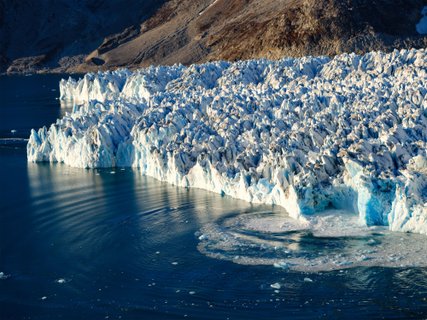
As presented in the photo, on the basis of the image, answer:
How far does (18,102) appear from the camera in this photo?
55.5 m

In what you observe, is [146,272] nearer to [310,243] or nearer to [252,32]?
[310,243]

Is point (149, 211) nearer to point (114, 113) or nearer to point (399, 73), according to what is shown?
point (114, 113)

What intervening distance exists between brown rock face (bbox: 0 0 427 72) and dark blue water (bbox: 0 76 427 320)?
38093 millimetres

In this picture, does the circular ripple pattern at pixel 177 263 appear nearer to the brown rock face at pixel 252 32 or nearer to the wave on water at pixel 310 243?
the wave on water at pixel 310 243

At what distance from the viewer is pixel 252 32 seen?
227 ft

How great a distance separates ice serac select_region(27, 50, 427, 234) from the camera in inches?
818

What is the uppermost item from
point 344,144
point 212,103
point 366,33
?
point 366,33

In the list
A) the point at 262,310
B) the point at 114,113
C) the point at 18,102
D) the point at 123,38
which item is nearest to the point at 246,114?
the point at 114,113

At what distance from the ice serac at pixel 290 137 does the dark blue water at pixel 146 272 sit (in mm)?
1079

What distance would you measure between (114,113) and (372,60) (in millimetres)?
12769

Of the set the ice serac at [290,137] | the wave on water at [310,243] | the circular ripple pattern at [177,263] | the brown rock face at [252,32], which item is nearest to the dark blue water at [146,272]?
the circular ripple pattern at [177,263]

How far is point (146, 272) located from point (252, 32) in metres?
53.5

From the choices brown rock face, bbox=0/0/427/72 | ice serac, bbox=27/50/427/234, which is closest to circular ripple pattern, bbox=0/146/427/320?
ice serac, bbox=27/50/427/234

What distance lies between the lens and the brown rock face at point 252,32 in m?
60.8
